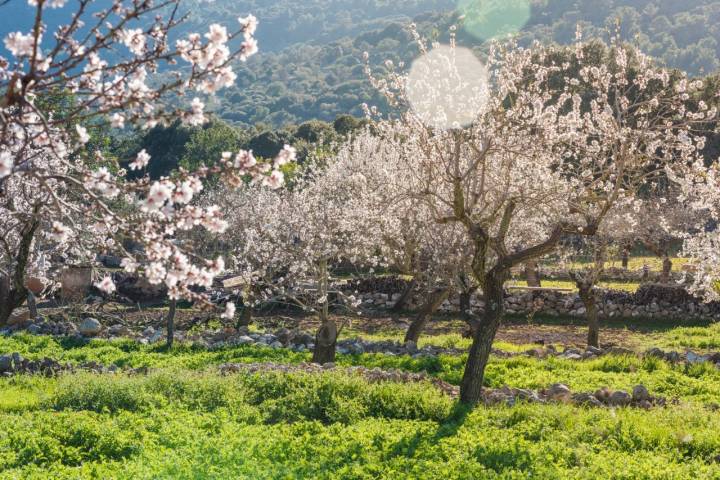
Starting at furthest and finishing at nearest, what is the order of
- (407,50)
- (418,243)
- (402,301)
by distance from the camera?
(407,50), (402,301), (418,243)

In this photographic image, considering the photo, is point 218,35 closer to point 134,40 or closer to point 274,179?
point 134,40

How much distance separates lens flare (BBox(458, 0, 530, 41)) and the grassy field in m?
116

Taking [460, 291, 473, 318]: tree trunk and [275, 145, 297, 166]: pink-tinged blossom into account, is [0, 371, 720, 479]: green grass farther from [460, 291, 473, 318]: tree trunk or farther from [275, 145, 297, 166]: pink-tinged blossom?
[460, 291, 473, 318]: tree trunk

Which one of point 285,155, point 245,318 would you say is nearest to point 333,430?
point 285,155

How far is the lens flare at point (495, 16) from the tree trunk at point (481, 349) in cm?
11567

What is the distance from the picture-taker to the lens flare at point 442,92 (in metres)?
12.7

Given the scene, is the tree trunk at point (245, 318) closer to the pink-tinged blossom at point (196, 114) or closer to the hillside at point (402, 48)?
the pink-tinged blossom at point (196, 114)

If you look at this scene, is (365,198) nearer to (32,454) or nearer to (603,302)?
(603,302)

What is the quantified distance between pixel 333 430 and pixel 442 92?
283 inches

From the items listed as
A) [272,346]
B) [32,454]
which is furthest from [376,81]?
[32,454]

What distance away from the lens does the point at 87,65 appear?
5.46 metres

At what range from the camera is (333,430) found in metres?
9.01

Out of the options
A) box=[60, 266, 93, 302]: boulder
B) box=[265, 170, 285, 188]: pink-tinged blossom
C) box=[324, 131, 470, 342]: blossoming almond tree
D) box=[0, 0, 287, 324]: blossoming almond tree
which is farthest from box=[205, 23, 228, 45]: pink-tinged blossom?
box=[60, 266, 93, 302]: boulder

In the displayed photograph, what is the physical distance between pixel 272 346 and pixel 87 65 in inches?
496
